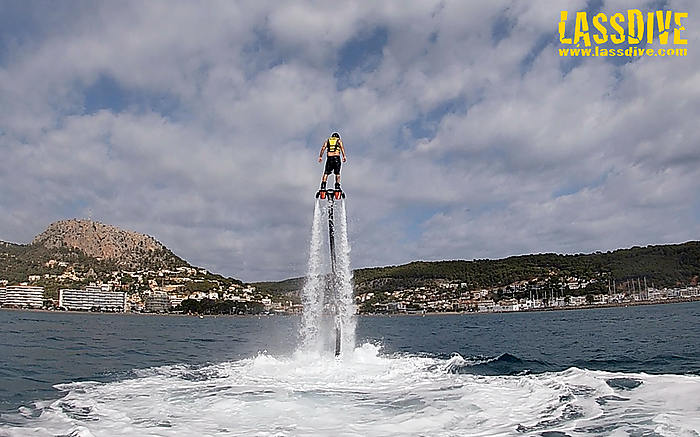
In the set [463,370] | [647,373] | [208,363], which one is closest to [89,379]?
[208,363]

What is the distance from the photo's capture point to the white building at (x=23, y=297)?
543ft

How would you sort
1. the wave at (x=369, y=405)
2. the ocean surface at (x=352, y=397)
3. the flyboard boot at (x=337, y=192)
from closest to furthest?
1. the wave at (x=369, y=405)
2. the ocean surface at (x=352, y=397)
3. the flyboard boot at (x=337, y=192)

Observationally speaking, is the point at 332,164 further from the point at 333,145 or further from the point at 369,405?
the point at 369,405

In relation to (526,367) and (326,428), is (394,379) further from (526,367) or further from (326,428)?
(326,428)

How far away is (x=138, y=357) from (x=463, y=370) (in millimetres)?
18533

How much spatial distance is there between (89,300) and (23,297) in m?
21.8

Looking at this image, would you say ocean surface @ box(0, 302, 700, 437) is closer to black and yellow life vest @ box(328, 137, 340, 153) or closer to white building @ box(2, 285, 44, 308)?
black and yellow life vest @ box(328, 137, 340, 153)

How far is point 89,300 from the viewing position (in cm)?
18888

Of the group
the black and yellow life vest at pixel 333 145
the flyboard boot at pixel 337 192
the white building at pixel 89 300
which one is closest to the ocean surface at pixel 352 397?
the flyboard boot at pixel 337 192

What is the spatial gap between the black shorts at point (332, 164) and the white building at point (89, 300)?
182 meters

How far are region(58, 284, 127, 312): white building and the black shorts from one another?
598ft

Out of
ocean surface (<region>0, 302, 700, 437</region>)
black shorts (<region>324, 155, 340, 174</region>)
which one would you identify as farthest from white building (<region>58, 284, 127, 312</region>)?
black shorts (<region>324, 155, 340, 174</region>)

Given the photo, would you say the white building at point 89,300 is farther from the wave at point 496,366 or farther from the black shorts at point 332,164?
the black shorts at point 332,164

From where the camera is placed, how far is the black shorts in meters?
20.6
